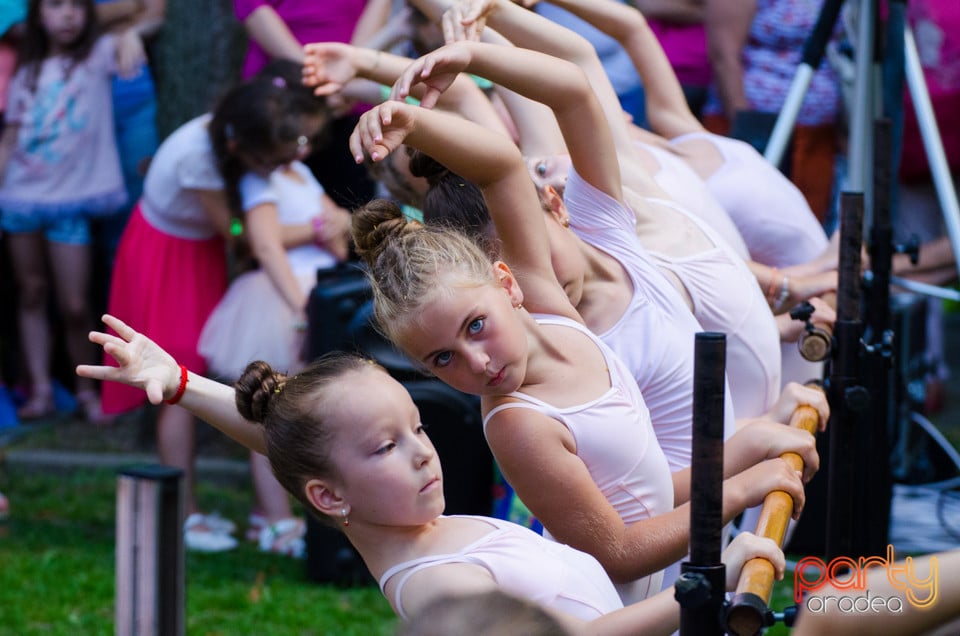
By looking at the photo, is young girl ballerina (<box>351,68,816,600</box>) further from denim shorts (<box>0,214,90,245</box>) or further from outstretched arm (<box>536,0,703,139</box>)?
denim shorts (<box>0,214,90,245</box>)

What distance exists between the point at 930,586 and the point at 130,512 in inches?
35.5

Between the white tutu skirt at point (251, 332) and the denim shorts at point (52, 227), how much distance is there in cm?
154

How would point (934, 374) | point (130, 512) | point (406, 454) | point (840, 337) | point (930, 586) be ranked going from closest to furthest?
point (930, 586)
point (130, 512)
point (406, 454)
point (840, 337)
point (934, 374)

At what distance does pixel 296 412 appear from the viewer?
2018 mm

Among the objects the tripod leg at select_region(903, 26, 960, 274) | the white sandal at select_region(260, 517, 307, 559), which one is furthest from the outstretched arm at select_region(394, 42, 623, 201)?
the white sandal at select_region(260, 517, 307, 559)

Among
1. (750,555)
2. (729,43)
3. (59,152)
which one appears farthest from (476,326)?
(59,152)

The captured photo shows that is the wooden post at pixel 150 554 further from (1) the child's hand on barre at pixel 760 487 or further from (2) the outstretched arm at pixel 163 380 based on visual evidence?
(1) the child's hand on barre at pixel 760 487

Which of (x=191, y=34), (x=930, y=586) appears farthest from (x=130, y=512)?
(x=191, y=34)

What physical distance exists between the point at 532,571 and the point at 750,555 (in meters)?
0.34

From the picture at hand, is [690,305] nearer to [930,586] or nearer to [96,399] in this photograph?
[930,586]

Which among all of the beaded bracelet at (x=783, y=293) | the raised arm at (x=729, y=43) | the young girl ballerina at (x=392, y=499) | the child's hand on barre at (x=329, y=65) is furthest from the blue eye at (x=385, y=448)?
the raised arm at (x=729, y=43)

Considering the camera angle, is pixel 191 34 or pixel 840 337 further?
pixel 191 34

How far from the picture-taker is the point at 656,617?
5.92ft

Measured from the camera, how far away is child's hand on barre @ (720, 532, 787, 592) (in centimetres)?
173
